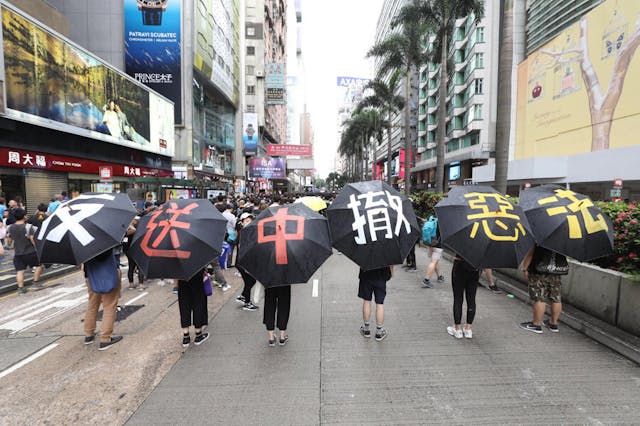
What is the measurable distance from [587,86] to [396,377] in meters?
29.2

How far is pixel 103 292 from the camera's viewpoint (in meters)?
4.21

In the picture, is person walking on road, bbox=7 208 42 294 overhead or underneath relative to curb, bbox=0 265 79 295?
overhead

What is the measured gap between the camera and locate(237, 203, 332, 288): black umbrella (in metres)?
3.54

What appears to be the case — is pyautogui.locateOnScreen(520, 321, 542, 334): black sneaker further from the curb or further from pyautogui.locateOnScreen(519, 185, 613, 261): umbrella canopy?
the curb

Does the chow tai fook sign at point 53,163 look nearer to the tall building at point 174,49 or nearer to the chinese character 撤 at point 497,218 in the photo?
the tall building at point 174,49

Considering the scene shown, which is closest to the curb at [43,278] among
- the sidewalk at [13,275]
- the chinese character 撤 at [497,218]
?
the sidewalk at [13,275]

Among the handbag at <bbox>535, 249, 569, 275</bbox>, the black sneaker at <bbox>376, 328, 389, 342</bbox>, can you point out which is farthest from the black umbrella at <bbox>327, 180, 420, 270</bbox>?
the handbag at <bbox>535, 249, 569, 275</bbox>

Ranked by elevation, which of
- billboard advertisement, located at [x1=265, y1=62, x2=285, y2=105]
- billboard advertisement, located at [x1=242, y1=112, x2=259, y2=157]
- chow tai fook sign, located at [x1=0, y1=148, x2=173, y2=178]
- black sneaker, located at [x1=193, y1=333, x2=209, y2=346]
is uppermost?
billboard advertisement, located at [x1=265, y1=62, x2=285, y2=105]

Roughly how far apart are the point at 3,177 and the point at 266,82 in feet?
154

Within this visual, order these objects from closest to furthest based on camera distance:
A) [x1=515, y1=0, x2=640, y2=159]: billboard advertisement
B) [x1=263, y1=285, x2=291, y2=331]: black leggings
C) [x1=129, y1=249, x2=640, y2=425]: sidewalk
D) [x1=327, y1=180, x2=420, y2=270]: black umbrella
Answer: [x1=129, y1=249, x2=640, y2=425]: sidewalk < [x1=327, y1=180, x2=420, y2=270]: black umbrella < [x1=263, y1=285, x2=291, y2=331]: black leggings < [x1=515, y1=0, x2=640, y2=159]: billboard advertisement

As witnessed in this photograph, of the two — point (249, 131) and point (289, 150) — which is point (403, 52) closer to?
point (289, 150)

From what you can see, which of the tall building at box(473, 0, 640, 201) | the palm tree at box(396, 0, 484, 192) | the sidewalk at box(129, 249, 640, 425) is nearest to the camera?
the sidewalk at box(129, 249, 640, 425)

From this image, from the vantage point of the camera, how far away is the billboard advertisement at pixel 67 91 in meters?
12.4

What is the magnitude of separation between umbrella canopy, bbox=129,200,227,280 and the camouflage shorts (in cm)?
430
